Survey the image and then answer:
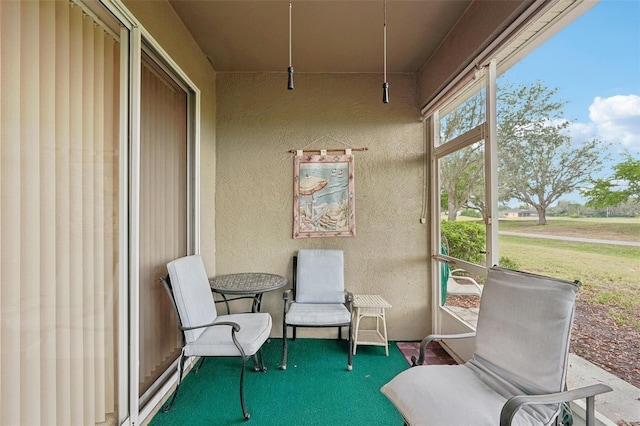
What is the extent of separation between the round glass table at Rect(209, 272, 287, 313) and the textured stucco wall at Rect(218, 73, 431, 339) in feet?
0.80

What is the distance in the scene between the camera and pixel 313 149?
10.2 feet

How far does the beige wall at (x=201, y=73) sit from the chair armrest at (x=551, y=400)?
8.33ft

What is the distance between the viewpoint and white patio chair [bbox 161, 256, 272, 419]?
1.94m

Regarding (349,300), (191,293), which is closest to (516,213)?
(349,300)

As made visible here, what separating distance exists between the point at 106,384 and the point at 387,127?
3.11 metres

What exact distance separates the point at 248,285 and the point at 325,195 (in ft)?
4.04

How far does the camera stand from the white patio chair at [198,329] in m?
1.94

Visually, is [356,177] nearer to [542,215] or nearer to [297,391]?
[542,215]

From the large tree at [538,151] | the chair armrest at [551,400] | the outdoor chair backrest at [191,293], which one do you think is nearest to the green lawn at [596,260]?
the large tree at [538,151]

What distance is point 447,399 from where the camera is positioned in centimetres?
128

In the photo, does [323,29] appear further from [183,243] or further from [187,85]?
[183,243]

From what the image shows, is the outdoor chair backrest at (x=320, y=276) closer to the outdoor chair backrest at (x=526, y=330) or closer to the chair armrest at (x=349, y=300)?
the chair armrest at (x=349, y=300)

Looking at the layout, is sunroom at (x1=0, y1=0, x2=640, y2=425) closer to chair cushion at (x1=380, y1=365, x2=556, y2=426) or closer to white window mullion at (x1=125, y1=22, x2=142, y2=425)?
white window mullion at (x1=125, y1=22, x2=142, y2=425)

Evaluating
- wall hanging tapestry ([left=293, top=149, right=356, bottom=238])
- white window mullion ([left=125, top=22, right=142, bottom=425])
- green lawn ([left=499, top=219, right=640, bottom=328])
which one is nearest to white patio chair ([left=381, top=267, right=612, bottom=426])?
green lawn ([left=499, top=219, right=640, bottom=328])
